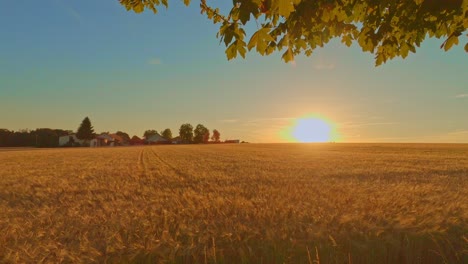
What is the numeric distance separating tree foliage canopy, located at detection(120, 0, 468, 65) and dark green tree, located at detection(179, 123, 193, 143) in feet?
482

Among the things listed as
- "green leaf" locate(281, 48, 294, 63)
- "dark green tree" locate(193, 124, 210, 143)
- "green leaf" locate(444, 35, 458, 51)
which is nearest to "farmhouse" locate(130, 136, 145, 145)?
"dark green tree" locate(193, 124, 210, 143)

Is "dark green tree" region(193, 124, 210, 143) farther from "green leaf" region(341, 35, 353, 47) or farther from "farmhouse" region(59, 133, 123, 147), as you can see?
"green leaf" region(341, 35, 353, 47)

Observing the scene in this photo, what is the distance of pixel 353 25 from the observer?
608cm

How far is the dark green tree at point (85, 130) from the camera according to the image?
120125mm

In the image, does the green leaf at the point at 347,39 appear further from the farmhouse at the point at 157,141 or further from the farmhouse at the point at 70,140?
the farmhouse at the point at 157,141

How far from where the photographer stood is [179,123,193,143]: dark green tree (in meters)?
152

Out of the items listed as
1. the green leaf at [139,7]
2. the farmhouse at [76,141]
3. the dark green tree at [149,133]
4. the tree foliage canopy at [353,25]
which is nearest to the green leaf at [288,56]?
the tree foliage canopy at [353,25]

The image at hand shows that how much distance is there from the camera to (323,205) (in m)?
7.61

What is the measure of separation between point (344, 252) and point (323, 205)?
2.73 meters

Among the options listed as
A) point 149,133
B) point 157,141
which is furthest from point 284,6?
point 149,133

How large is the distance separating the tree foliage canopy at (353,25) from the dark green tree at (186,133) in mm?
146779

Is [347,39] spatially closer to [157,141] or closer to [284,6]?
[284,6]

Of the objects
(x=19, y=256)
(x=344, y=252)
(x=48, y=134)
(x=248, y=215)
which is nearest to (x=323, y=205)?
(x=248, y=215)

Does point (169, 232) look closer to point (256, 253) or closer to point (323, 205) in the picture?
point (256, 253)
